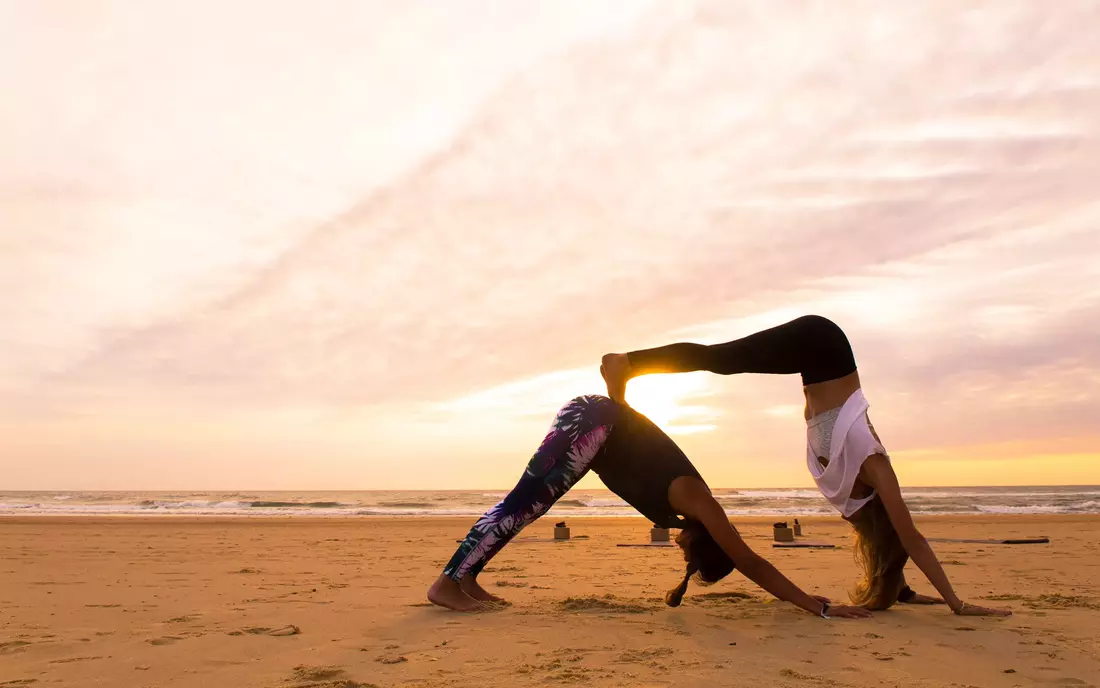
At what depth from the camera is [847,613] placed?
387cm

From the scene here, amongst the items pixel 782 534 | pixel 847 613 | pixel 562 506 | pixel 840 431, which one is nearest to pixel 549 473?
pixel 840 431

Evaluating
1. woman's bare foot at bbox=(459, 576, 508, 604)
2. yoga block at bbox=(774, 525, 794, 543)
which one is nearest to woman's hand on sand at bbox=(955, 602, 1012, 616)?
woman's bare foot at bbox=(459, 576, 508, 604)

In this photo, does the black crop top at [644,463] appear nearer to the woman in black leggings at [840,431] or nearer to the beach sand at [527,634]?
the woman in black leggings at [840,431]

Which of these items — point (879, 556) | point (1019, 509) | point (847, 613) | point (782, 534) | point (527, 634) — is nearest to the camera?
point (527, 634)

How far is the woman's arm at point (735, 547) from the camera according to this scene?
3.77 meters

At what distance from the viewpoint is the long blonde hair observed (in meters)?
4.18

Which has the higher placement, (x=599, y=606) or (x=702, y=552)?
(x=702, y=552)

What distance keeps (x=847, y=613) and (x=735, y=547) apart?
759 millimetres

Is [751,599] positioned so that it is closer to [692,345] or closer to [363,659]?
[692,345]

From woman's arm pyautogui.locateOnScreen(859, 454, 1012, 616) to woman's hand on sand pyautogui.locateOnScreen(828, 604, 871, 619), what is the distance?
15.4 inches

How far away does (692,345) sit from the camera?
11.5 feet

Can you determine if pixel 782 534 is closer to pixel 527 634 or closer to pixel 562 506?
pixel 527 634

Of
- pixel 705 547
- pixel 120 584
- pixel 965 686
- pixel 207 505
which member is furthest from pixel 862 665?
pixel 207 505

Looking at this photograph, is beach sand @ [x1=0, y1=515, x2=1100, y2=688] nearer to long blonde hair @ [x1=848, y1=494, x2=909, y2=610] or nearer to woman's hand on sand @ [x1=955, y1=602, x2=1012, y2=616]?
woman's hand on sand @ [x1=955, y1=602, x2=1012, y2=616]
